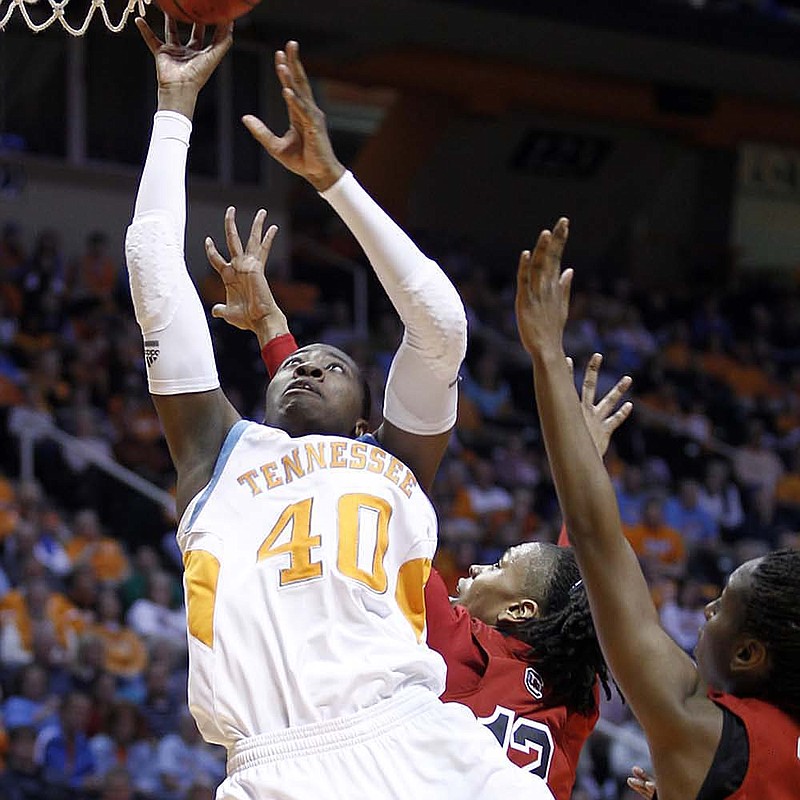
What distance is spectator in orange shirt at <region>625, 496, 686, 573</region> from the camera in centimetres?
1146

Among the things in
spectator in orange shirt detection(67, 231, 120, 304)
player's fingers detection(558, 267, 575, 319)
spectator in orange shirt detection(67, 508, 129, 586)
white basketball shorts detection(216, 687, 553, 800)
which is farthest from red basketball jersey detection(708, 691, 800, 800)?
spectator in orange shirt detection(67, 231, 120, 304)

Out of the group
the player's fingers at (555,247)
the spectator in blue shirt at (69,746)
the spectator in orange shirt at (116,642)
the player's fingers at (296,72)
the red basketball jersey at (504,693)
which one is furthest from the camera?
the spectator in orange shirt at (116,642)

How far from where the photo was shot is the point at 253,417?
36.2ft

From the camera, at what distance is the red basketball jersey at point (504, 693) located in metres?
3.24

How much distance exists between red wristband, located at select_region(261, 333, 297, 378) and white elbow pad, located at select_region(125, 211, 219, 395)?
69cm

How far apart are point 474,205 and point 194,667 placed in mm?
15411

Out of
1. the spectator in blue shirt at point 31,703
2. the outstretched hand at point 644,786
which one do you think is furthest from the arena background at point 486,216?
the outstretched hand at point 644,786

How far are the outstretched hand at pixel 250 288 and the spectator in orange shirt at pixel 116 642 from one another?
4.87 meters

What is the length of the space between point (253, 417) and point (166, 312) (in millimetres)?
8319

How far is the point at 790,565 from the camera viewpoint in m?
2.49

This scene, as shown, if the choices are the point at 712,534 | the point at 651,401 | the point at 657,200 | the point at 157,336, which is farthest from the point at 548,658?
the point at 657,200

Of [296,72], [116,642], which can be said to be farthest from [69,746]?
[296,72]

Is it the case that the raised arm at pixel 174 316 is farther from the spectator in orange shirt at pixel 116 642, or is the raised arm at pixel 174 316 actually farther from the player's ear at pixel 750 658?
the spectator in orange shirt at pixel 116 642

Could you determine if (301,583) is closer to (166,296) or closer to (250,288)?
(166,296)
